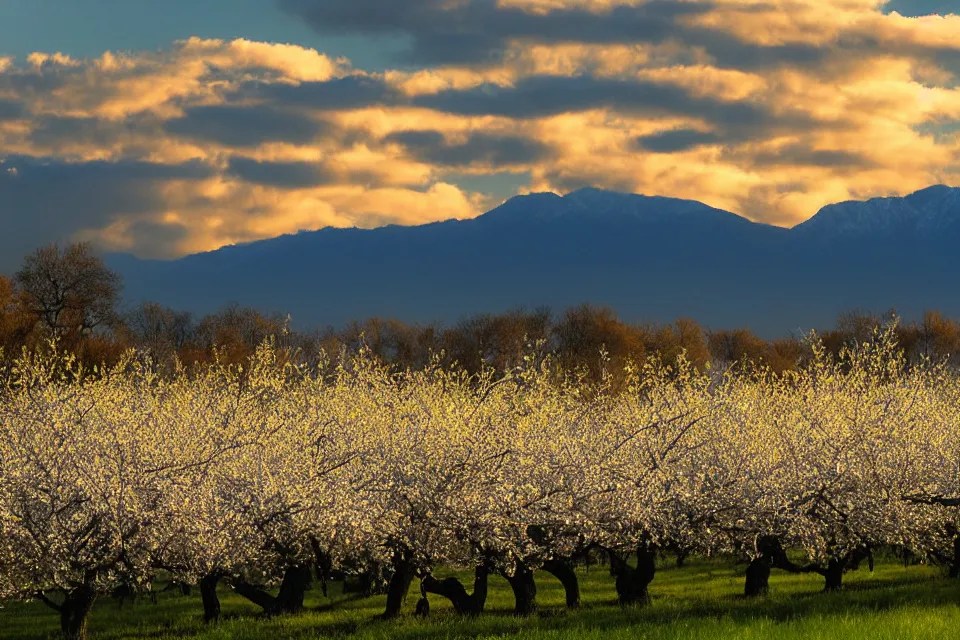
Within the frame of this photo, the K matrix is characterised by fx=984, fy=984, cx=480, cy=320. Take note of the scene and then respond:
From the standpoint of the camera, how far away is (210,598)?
27.7 m

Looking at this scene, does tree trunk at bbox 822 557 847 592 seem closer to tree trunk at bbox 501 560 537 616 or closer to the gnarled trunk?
tree trunk at bbox 501 560 537 616

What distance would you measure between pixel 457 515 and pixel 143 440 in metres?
9.11

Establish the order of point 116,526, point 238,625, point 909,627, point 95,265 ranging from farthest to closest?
1. point 95,265
2. point 238,625
3. point 116,526
4. point 909,627

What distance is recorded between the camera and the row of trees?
23703 millimetres

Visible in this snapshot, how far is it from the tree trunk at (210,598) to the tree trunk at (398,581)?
188 inches

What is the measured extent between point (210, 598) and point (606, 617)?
36.7 ft

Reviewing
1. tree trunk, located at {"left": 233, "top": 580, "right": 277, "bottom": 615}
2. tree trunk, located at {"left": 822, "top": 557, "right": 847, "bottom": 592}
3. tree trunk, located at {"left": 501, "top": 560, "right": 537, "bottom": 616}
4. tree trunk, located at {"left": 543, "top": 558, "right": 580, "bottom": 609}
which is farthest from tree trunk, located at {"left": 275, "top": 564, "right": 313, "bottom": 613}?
tree trunk, located at {"left": 822, "top": 557, "right": 847, "bottom": 592}

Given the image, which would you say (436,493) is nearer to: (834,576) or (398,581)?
(398,581)

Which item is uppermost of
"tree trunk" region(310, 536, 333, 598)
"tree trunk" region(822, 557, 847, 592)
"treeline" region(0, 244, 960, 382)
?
"treeline" region(0, 244, 960, 382)

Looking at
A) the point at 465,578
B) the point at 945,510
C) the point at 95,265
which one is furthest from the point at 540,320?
the point at 945,510

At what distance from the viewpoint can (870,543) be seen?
98.8 ft

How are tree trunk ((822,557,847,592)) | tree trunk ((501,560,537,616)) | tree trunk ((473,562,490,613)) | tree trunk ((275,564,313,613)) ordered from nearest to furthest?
1. tree trunk ((473,562,490,613))
2. tree trunk ((501,560,537,616))
3. tree trunk ((275,564,313,613))
4. tree trunk ((822,557,847,592))

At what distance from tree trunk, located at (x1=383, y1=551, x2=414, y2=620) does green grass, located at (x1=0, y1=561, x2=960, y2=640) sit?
628 mm

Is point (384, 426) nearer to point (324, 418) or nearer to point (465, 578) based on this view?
point (324, 418)
